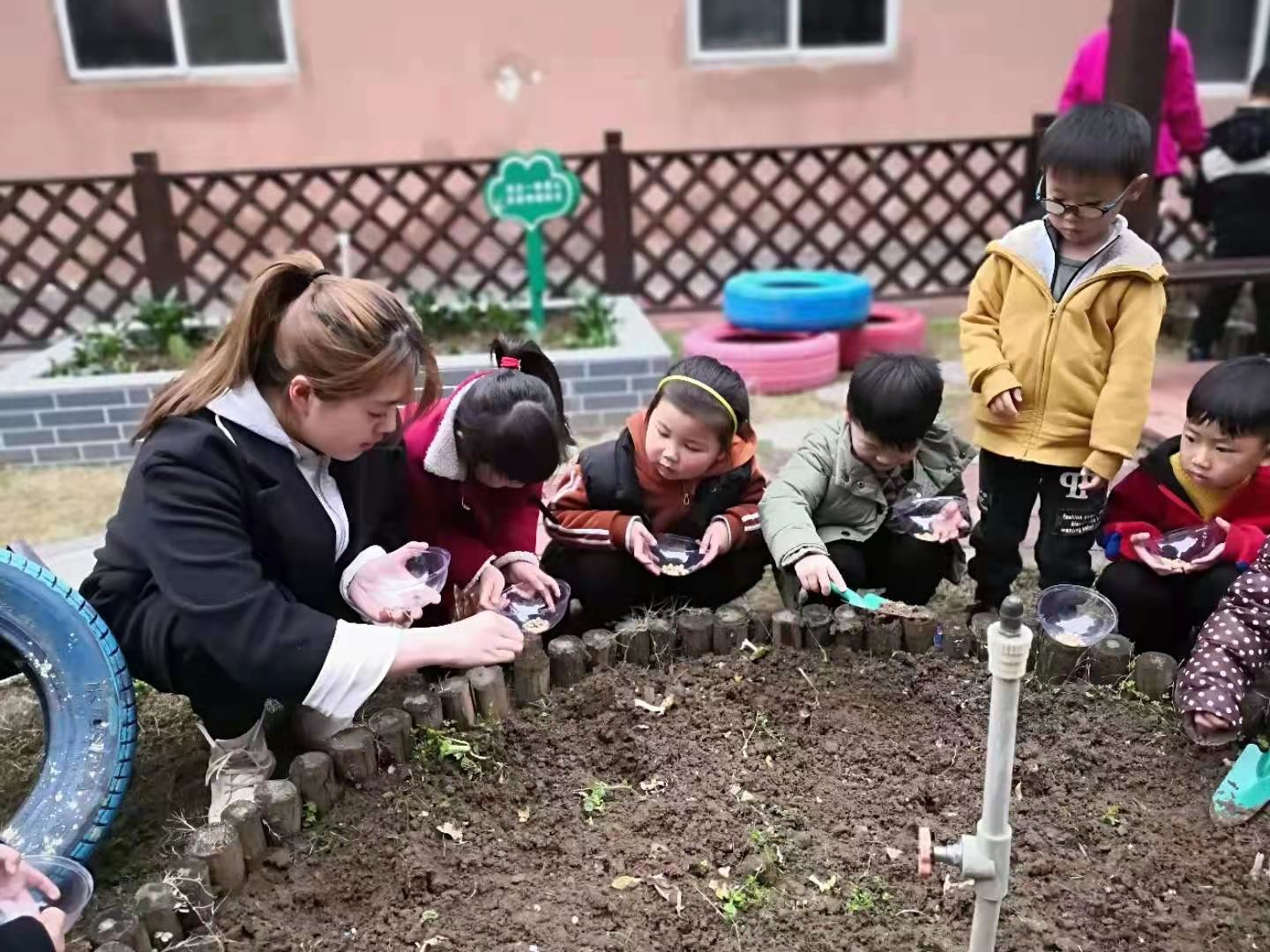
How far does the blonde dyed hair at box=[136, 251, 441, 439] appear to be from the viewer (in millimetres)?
1819

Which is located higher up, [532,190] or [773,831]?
[532,190]

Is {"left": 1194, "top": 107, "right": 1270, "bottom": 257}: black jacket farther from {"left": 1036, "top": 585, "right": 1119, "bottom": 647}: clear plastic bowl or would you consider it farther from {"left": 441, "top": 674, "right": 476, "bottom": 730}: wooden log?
{"left": 441, "top": 674, "right": 476, "bottom": 730}: wooden log

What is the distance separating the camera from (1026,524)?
2691 millimetres

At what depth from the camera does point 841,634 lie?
2.38 m

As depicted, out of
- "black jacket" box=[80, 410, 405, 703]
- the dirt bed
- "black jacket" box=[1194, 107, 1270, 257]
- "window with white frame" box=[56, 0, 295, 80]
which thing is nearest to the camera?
the dirt bed

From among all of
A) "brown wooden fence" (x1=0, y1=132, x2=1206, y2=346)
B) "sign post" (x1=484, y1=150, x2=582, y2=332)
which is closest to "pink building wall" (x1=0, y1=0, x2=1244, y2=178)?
"brown wooden fence" (x1=0, y1=132, x2=1206, y2=346)

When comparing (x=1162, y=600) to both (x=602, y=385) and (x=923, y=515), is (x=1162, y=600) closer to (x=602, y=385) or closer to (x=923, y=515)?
(x=923, y=515)

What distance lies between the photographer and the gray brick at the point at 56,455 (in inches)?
171

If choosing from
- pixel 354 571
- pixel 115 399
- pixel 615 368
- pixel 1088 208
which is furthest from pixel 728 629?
pixel 115 399

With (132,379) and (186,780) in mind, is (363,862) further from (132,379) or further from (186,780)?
(132,379)

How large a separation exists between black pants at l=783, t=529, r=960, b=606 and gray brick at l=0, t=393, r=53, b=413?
3177 mm

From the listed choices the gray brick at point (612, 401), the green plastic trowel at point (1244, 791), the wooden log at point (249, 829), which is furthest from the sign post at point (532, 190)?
the green plastic trowel at point (1244, 791)

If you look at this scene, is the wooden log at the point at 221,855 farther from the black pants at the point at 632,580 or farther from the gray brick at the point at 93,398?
the gray brick at the point at 93,398

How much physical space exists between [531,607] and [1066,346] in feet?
4.31
